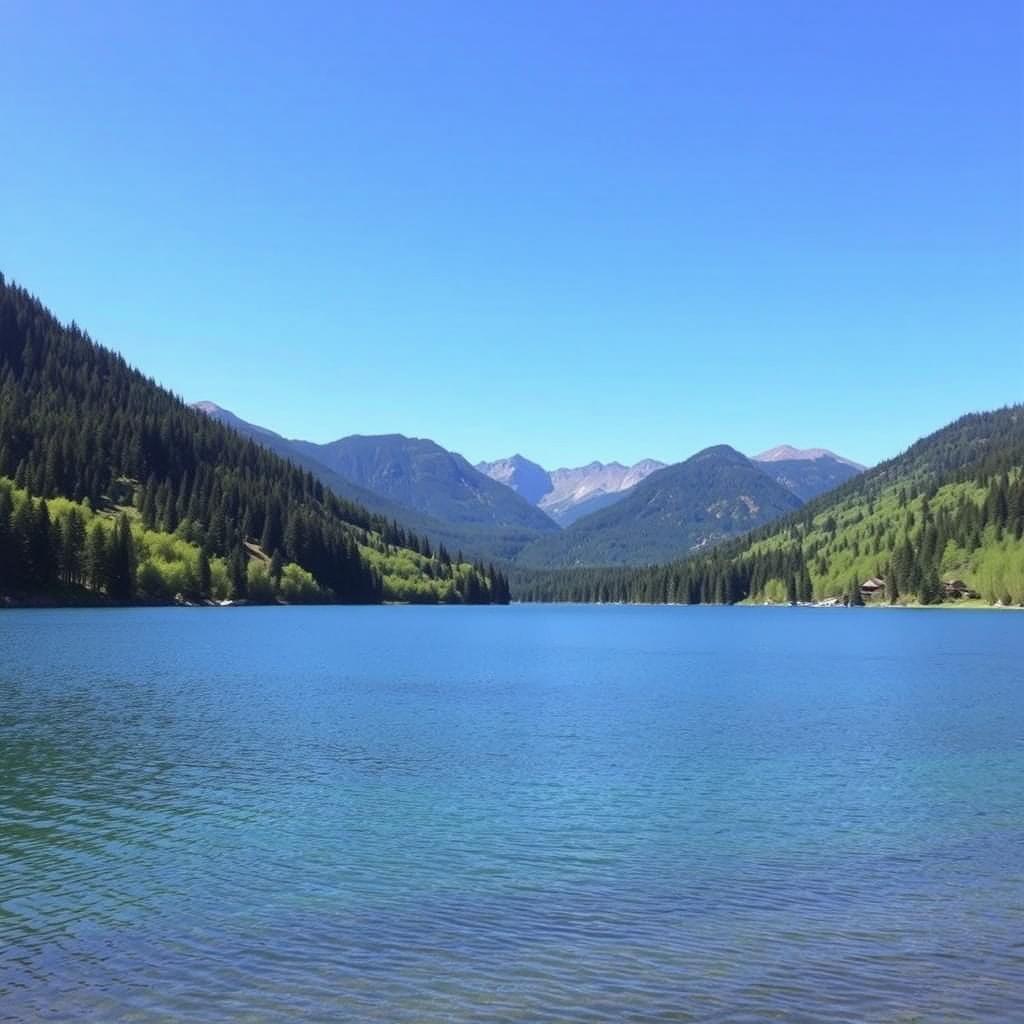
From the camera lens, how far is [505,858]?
25.8 metres

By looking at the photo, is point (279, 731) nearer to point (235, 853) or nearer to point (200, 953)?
point (235, 853)

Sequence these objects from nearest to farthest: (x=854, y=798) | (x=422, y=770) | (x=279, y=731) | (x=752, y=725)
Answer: (x=854, y=798) < (x=422, y=770) < (x=279, y=731) < (x=752, y=725)

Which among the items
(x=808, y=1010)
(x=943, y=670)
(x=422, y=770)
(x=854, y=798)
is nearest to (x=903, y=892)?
(x=808, y=1010)

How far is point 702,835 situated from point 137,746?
2599 centimetres

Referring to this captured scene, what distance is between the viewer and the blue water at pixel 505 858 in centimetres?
1700

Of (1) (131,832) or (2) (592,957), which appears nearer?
(2) (592,957)

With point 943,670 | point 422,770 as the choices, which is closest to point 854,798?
point 422,770

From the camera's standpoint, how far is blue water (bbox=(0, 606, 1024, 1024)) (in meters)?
17.0

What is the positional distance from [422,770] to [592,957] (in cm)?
2098

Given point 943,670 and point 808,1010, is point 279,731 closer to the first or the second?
point 808,1010

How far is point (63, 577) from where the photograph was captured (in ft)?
570

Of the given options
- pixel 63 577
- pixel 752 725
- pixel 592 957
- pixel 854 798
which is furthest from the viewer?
pixel 63 577

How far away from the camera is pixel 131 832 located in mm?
28281

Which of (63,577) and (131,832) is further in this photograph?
(63,577)
